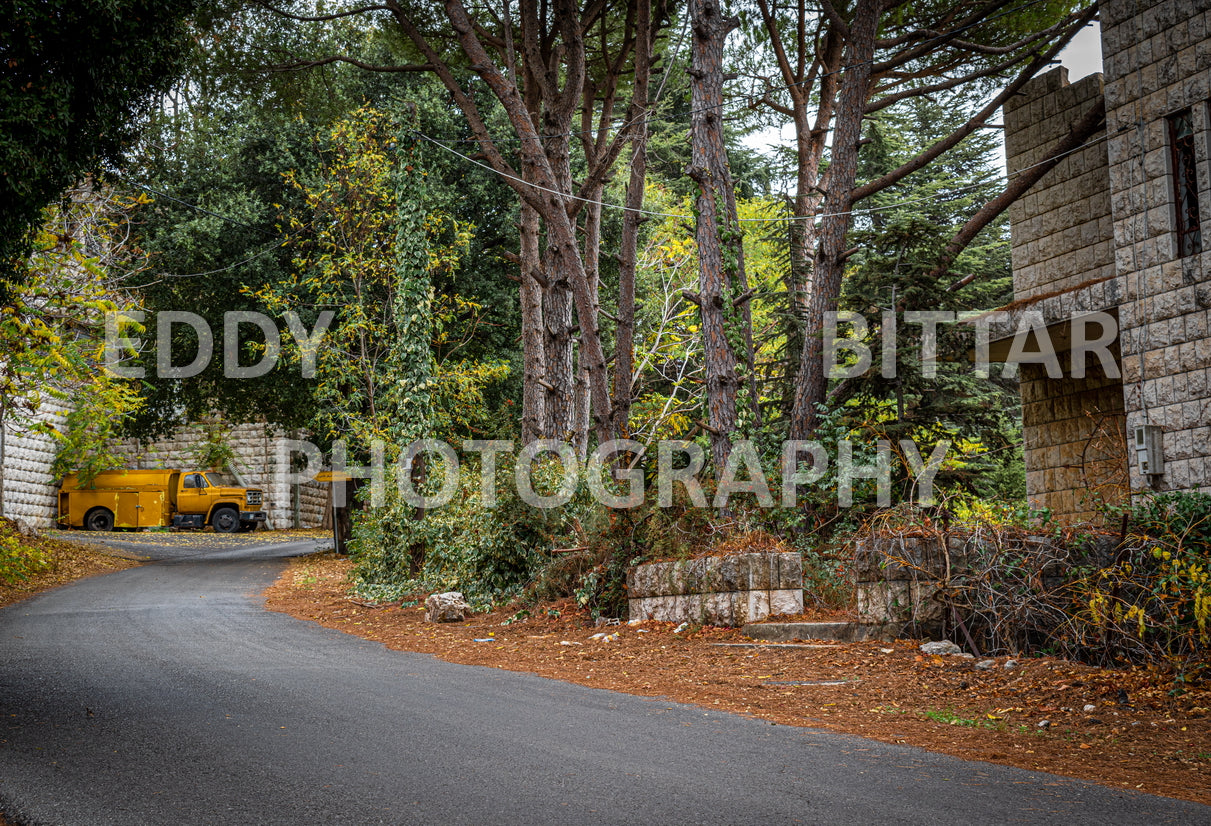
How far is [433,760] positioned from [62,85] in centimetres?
468

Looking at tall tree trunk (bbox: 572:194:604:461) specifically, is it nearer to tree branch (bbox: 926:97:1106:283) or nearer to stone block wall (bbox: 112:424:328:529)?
tree branch (bbox: 926:97:1106:283)

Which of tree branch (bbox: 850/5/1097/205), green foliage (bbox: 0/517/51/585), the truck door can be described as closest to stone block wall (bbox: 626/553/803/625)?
tree branch (bbox: 850/5/1097/205)

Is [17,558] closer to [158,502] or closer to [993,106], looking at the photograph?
[158,502]

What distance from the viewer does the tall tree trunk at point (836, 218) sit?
12.2 metres

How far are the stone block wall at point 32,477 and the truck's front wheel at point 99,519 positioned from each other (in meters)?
0.96

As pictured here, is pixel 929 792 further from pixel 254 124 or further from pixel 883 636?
pixel 254 124

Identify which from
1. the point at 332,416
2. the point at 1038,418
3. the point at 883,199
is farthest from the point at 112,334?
the point at 883,199

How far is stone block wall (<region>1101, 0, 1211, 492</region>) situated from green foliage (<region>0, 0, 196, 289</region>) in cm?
855

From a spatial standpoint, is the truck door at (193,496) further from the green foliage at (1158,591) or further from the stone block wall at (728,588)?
the green foliage at (1158,591)

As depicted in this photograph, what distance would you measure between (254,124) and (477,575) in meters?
13.5

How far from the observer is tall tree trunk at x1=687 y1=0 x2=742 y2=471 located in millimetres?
11828

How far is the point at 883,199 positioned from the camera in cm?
2623

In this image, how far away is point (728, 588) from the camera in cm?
955

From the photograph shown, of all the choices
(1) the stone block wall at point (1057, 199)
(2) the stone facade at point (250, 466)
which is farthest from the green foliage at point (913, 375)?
(2) the stone facade at point (250, 466)
